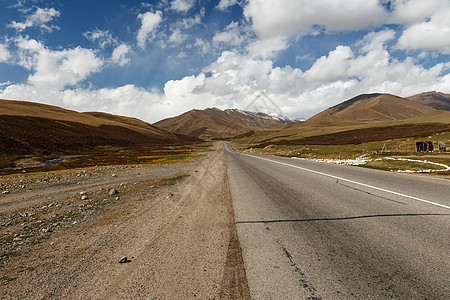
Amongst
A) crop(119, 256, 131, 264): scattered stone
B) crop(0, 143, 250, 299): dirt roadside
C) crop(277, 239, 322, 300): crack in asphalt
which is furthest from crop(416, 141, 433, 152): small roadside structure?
crop(119, 256, 131, 264): scattered stone

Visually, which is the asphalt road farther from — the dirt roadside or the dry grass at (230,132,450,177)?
the dry grass at (230,132,450,177)

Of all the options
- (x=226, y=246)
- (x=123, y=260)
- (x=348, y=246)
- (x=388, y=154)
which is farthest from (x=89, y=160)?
(x=388, y=154)

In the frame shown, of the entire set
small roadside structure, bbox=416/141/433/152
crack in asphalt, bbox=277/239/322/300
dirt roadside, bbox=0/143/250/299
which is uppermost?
small roadside structure, bbox=416/141/433/152

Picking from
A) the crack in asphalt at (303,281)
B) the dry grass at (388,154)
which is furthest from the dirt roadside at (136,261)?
the dry grass at (388,154)

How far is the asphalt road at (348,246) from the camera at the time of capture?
3.32 meters

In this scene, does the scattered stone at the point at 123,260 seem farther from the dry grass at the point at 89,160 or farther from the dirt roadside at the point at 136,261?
the dry grass at the point at 89,160

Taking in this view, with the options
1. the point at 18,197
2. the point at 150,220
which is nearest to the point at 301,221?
the point at 150,220

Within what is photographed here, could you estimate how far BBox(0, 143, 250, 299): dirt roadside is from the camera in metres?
3.60

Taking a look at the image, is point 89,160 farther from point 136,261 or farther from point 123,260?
point 136,261

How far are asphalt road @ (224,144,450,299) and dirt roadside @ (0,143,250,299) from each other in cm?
59

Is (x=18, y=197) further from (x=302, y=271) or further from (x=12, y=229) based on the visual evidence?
(x=302, y=271)

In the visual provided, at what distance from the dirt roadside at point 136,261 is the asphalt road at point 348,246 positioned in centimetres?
59

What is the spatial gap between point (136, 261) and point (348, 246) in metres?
4.41

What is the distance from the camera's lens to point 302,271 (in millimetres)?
3801
